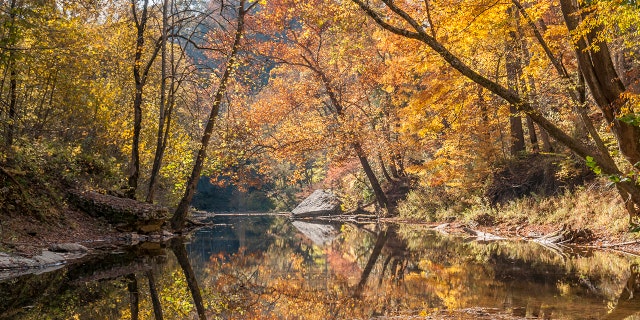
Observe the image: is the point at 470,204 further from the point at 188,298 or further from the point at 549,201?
the point at 188,298

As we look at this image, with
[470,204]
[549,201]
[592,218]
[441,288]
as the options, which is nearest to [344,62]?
[470,204]

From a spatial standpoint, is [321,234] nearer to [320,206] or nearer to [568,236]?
[568,236]

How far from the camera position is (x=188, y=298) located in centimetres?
660

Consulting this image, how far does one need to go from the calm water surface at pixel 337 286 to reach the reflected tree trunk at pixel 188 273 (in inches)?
0.9

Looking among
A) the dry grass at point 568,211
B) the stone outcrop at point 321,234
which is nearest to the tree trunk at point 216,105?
the stone outcrop at point 321,234

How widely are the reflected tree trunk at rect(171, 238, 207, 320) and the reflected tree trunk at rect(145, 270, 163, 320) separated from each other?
0.43m

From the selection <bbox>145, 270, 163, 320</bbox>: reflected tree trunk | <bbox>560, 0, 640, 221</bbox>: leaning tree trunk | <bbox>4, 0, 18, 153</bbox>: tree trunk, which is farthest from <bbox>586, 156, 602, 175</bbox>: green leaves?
<bbox>4, 0, 18, 153</bbox>: tree trunk

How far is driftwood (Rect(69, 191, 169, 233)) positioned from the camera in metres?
14.3

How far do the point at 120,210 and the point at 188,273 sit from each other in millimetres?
6582

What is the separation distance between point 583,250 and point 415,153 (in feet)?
48.0

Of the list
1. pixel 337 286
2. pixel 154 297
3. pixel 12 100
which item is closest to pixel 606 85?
pixel 337 286

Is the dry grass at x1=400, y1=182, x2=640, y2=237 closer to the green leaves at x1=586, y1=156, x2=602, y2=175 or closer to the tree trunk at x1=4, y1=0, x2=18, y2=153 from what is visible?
the green leaves at x1=586, y1=156, x2=602, y2=175

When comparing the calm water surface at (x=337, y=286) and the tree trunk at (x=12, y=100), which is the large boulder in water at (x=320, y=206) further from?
the tree trunk at (x=12, y=100)

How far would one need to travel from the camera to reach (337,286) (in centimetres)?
755
